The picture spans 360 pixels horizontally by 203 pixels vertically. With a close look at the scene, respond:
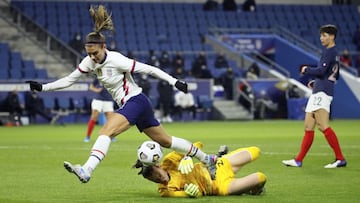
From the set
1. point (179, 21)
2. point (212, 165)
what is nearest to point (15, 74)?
point (179, 21)

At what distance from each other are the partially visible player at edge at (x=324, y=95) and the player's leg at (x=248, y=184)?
173 inches

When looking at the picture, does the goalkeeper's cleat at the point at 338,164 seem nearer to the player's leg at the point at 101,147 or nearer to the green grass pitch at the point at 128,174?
the green grass pitch at the point at 128,174

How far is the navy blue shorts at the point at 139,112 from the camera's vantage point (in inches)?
430

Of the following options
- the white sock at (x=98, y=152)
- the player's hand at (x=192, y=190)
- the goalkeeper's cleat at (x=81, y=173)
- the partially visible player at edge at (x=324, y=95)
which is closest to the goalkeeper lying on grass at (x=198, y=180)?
the player's hand at (x=192, y=190)

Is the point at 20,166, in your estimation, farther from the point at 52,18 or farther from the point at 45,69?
the point at 52,18

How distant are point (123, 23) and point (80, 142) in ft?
68.4

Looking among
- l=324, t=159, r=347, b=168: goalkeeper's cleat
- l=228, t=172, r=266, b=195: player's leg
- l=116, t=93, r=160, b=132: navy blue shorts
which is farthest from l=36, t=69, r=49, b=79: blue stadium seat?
l=228, t=172, r=266, b=195: player's leg

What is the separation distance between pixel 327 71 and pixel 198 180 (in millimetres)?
4967

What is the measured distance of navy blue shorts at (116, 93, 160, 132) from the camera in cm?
1092

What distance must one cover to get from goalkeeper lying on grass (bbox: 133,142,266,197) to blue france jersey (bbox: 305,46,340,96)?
4.31 m

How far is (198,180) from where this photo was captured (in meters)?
10.5

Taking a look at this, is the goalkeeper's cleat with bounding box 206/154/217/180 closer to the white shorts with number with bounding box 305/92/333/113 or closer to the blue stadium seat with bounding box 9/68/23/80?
the white shorts with number with bounding box 305/92/333/113

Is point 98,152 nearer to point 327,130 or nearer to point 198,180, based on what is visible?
point 198,180

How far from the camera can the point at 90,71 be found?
37.9 ft
